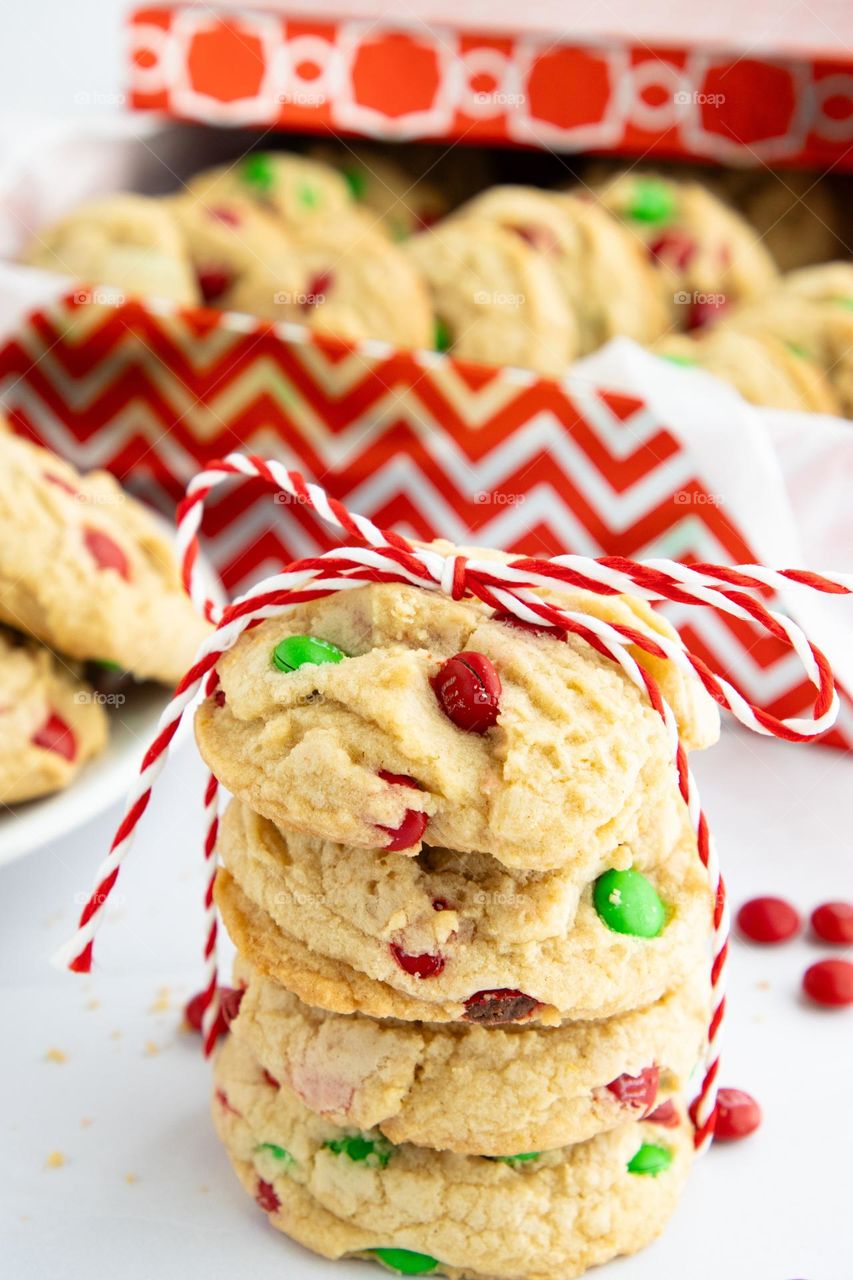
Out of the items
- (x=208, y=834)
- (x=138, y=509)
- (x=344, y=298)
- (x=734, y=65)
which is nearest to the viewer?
(x=208, y=834)

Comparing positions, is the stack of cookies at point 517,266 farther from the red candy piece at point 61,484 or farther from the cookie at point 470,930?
the cookie at point 470,930

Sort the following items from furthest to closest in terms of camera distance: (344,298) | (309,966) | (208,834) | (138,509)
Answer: (344,298), (138,509), (208,834), (309,966)

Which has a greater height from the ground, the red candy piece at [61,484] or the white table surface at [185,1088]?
the red candy piece at [61,484]

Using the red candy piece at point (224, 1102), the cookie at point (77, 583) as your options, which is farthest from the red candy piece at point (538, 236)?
the red candy piece at point (224, 1102)

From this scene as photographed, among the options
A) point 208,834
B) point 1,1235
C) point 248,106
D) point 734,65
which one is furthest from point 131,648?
point 734,65

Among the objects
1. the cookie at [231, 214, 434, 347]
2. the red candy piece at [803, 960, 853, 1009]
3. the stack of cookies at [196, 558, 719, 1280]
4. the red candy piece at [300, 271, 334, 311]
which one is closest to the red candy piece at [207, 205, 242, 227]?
the cookie at [231, 214, 434, 347]

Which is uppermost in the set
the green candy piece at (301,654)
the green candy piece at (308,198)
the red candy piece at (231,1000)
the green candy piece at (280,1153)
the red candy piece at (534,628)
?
the red candy piece at (534,628)

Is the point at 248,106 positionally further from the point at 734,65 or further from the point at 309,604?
the point at 309,604
